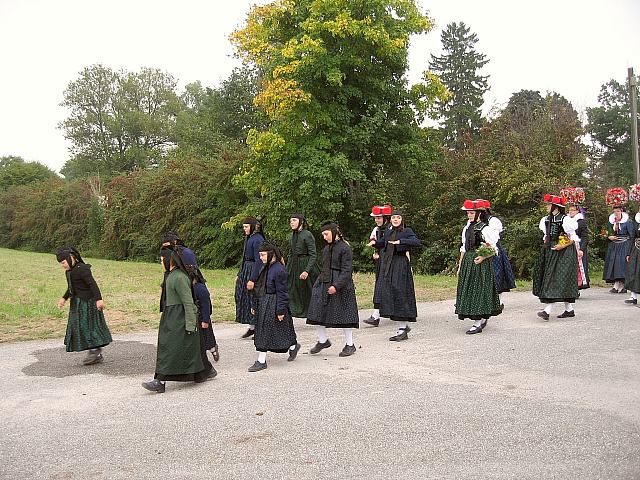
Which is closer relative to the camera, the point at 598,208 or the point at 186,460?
the point at 186,460

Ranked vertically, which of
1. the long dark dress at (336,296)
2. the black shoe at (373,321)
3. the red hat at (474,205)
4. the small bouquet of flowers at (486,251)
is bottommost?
the black shoe at (373,321)

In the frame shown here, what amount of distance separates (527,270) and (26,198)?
47253mm

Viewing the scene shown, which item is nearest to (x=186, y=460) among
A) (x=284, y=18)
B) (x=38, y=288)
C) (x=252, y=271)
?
(x=252, y=271)

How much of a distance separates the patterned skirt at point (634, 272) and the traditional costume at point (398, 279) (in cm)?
466

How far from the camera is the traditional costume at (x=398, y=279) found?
31.6 ft

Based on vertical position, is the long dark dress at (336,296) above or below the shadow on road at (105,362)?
above

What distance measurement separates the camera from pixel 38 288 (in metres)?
18.0

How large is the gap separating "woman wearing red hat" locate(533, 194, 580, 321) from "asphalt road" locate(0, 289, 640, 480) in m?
1.35

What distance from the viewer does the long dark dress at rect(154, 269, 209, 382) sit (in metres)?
6.88

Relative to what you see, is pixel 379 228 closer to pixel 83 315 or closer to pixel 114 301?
pixel 83 315

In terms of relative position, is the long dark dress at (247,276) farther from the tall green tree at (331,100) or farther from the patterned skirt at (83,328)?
the tall green tree at (331,100)

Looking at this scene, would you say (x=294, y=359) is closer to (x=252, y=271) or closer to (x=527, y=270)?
(x=252, y=271)

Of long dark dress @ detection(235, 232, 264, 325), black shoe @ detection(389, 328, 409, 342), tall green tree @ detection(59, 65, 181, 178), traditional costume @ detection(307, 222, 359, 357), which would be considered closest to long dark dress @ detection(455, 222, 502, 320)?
black shoe @ detection(389, 328, 409, 342)

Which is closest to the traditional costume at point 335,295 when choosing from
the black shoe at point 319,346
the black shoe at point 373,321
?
the black shoe at point 319,346
